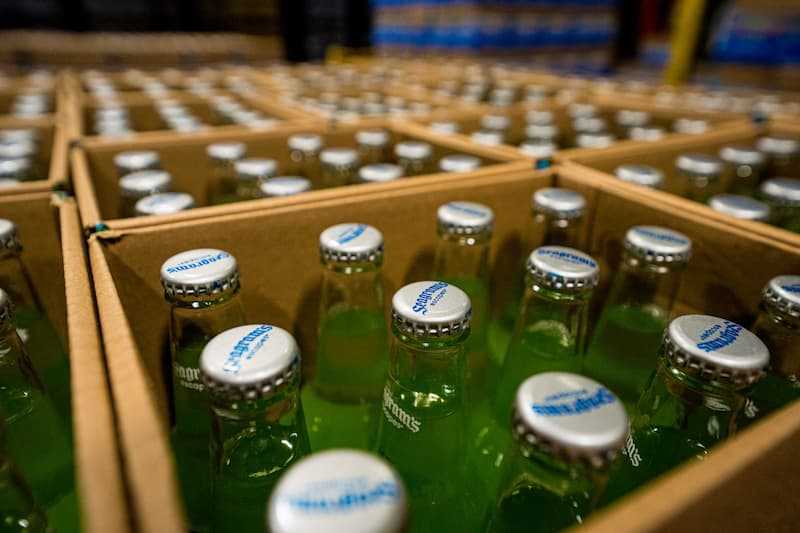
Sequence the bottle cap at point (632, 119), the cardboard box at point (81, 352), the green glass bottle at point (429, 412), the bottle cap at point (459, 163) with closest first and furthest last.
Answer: the cardboard box at point (81, 352), the green glass bottle at point (429, 412), the bottle cap at point (459, 163), the bottle cap at point (632, 119)

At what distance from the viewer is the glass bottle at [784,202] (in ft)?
2.65

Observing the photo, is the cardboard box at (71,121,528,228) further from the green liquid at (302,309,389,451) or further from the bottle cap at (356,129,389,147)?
the green liquid at (302,309,389,451)

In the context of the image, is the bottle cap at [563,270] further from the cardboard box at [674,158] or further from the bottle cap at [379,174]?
the bottle cap at [379,174]

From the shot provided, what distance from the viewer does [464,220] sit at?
2.12 feet

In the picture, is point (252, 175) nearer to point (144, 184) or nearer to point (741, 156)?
point (144, 184)

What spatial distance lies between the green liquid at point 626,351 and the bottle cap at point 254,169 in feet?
1.89

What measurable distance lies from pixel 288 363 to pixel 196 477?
26cm

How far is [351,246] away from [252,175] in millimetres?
368

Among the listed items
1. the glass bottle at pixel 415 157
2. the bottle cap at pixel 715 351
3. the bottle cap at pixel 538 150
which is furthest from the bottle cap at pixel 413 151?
the bottle cap at pixel 715 351

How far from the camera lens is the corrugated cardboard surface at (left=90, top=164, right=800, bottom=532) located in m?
0.57

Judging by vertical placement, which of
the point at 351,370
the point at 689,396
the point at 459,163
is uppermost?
the point at 459,163

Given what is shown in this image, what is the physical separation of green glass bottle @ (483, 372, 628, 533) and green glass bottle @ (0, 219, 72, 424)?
0.51 meters

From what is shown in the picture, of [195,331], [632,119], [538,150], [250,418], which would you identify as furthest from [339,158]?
[632,119]

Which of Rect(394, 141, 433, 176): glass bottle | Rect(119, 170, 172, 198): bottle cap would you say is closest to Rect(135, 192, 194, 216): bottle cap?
Rect(119, 170, 172, 198): bottle cap
